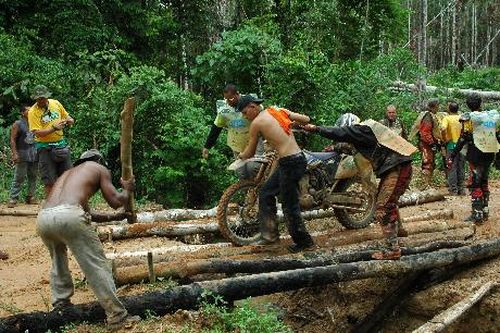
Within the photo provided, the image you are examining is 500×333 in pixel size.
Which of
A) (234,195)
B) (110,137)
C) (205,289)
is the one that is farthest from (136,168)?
(205,289)

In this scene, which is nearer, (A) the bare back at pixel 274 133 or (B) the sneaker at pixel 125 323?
(B) the sneaker at pixel 125 323

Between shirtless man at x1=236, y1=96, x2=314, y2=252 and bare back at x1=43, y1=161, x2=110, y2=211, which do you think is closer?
bare back at x1=43, y1=161, x2=110, y2=211

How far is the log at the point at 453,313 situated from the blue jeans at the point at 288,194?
1990mm

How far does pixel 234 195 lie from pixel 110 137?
5767mm

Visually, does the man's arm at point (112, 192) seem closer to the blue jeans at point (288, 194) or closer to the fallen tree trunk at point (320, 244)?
the fallen tree trunk at point (320, 244)

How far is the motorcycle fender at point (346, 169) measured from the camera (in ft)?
27.5

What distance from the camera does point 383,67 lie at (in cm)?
1769

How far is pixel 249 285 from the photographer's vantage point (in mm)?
5941

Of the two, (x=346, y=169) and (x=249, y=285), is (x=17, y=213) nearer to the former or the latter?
(x=346, y=169)

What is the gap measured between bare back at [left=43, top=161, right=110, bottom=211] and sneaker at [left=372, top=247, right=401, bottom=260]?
3.29 metres

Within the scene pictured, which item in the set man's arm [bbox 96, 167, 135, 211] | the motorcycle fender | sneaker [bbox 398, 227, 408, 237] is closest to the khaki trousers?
man's arm [bbox 96, 167, 135, 211]

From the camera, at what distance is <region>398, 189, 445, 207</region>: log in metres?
11.1

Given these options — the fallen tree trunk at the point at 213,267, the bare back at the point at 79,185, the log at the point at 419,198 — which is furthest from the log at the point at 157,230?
the log at the point at 419,198

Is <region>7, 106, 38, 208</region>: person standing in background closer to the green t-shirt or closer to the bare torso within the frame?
the green t-shirt
